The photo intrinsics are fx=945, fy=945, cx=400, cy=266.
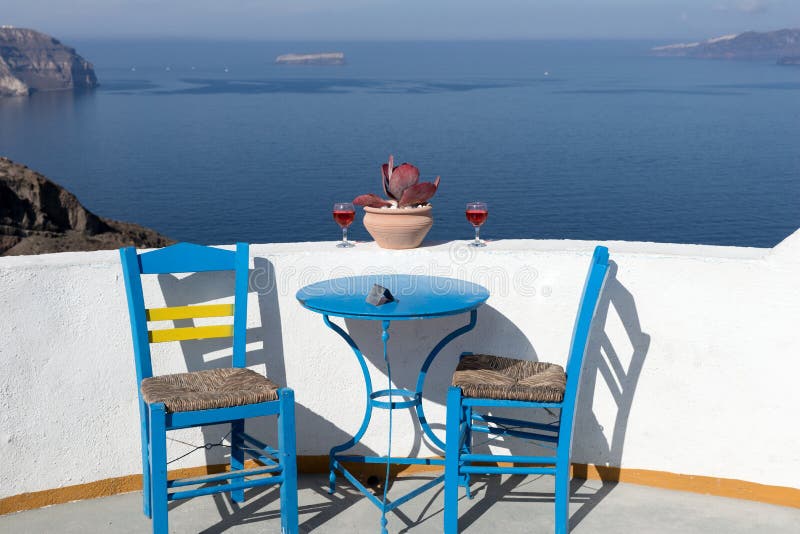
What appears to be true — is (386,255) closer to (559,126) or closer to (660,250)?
(660,250)

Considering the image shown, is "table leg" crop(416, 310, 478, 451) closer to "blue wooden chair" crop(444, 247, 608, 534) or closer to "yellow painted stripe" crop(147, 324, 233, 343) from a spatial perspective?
"blue wooden chair" crop(444, 247, 608, 534)

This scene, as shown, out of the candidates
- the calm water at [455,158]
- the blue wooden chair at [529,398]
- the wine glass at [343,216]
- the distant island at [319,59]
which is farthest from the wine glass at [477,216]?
the distant island at [319,59]

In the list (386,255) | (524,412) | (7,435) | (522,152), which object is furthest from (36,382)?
(522,152)

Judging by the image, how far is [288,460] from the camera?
2971 millimetres

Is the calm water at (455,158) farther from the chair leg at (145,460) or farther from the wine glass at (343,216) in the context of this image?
the chair leg at (145,460)

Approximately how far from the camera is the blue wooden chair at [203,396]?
9.18 ft

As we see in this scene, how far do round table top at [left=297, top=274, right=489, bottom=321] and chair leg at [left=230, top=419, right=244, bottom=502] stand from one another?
0.53 meters

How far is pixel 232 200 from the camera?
34.8 metres

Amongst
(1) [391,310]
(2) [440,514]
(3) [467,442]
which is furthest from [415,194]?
(2) [440,514]

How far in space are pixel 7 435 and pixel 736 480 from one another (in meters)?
2.54

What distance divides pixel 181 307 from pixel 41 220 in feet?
51.2

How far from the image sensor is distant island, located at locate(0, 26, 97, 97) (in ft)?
367

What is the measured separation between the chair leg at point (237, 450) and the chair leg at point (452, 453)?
78 centimetres

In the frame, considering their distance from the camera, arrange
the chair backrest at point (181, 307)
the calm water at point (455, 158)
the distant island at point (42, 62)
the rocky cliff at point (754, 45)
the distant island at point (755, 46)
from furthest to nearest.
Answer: the rocky cliff at point (754, 45), the distant island at point (755, 46), the distant island at point (42, 62), the calm water at point (455, 158), the chair backrest at point (181, 307)
